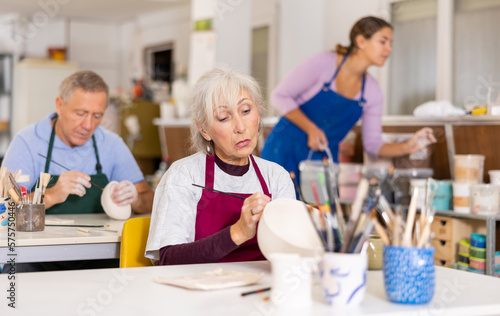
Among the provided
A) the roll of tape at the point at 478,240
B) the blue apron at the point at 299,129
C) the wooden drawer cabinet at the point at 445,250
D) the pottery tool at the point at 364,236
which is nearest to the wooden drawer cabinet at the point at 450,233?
the wooden drawer cabinet at the point at 445,250

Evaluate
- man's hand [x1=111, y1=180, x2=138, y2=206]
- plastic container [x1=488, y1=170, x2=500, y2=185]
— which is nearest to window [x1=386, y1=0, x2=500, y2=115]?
plastic container [x1=488, y1=170, x2=500, y2=185]

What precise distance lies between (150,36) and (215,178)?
8002 mm

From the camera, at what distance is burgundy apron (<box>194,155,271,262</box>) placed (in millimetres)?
1999

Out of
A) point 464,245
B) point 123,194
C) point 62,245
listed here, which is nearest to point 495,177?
point 464,245

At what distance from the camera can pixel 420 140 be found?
378 cm

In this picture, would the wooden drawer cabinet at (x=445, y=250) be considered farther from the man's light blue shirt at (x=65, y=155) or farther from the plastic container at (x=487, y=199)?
the man's light blue shirt at (x=65, y=155)

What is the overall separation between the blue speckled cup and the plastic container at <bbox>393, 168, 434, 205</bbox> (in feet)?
9.21

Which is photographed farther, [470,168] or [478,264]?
[470,168]

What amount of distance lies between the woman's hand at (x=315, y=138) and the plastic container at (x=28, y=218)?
1698 millimetres

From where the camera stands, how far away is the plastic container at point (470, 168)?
3686mm

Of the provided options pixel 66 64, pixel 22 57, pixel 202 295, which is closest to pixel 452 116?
pixel 202 295

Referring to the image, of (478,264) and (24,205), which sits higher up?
(24,205)

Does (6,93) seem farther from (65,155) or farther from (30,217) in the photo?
(30,217)

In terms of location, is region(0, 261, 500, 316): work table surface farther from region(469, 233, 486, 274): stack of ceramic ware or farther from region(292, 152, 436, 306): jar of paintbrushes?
region(469, 233, 486, 274): stack of ceramic ware
